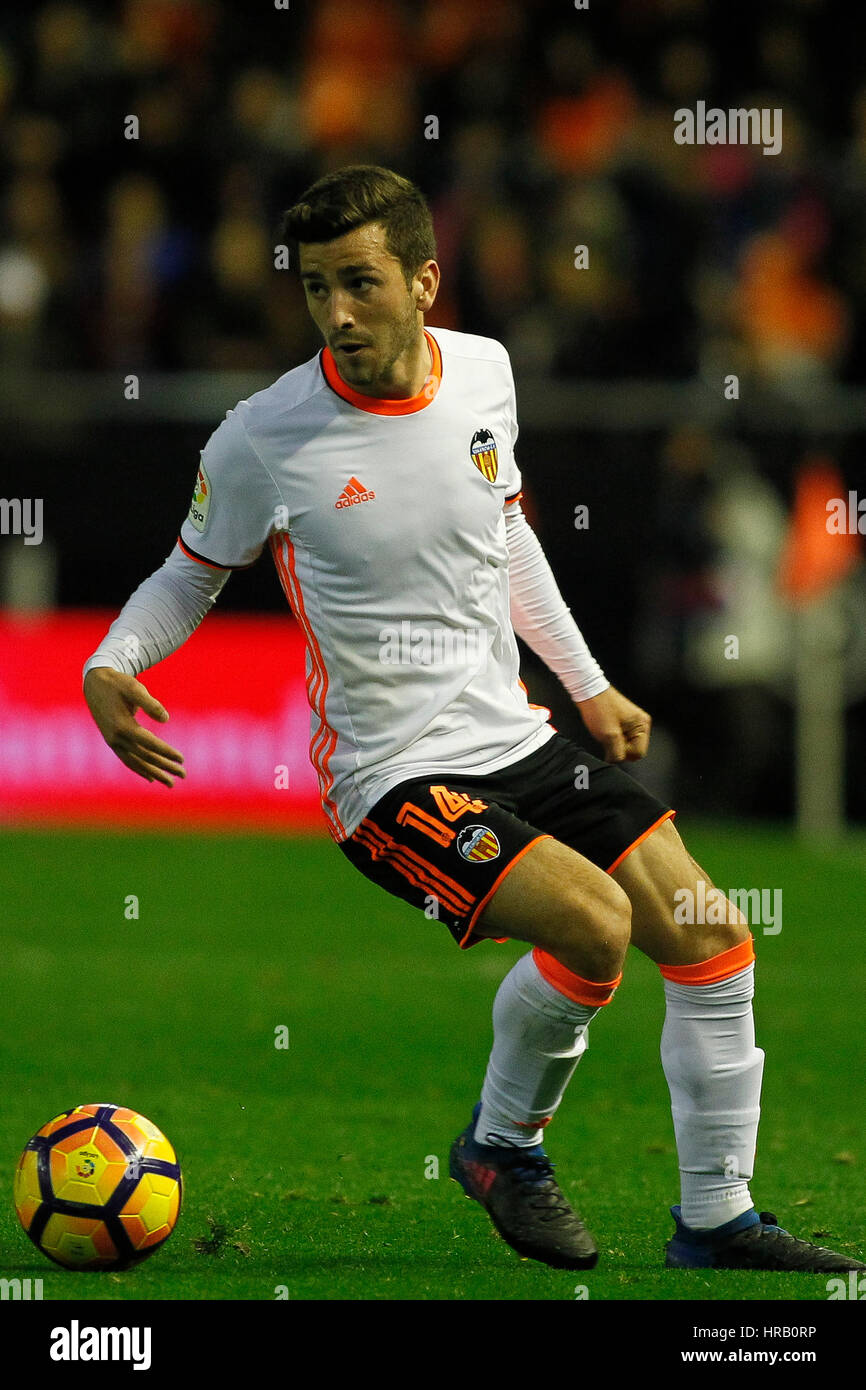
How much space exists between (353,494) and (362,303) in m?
0.42

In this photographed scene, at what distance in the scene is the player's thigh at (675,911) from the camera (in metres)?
4.66

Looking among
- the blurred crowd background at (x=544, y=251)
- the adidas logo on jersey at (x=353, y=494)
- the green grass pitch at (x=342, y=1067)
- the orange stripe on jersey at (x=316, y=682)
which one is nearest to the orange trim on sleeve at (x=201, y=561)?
the orange stripe on jersey at (x=316, y=682)

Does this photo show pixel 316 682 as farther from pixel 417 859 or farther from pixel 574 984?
pixel 574 984

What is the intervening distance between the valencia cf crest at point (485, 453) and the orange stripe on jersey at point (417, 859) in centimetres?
85

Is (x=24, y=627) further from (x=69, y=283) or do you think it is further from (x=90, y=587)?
(x=69, y=283)

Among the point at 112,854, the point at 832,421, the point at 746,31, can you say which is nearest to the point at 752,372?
the point at 832,421

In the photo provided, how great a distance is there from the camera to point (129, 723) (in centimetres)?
443

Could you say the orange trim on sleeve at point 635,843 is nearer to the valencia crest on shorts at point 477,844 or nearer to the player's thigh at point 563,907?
the player's thigh at point 563,907

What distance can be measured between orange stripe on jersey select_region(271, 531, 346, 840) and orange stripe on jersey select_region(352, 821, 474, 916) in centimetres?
11

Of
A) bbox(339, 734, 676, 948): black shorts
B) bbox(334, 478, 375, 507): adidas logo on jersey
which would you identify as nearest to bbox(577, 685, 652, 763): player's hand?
bbox(339, 734, 676, 948): black shorts

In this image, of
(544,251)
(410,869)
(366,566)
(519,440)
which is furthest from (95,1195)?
(544,251)

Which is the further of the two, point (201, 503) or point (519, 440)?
point (519, 440)

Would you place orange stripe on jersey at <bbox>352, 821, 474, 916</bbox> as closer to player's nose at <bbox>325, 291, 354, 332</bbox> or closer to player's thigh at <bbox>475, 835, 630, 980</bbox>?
player's thigh at <bbox>475, 835, 630, 980</bbox>

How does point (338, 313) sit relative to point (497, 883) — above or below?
above
